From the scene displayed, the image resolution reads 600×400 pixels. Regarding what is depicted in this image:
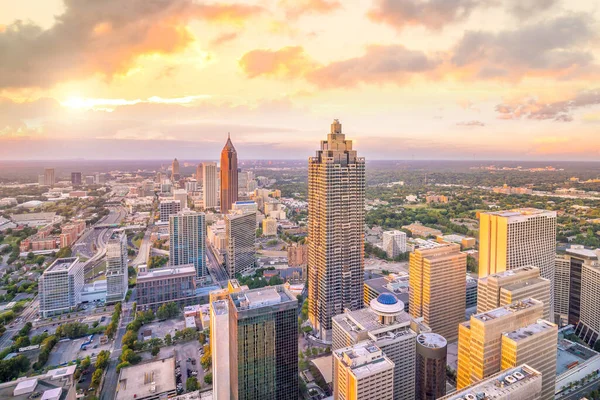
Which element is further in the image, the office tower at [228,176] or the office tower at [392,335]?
the office tower at [228,176]

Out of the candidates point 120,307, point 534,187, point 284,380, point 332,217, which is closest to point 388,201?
point 534,187

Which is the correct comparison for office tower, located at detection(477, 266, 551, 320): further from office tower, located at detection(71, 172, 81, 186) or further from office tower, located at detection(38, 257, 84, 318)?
office tower, located at detection(71, 172, 81, 186)

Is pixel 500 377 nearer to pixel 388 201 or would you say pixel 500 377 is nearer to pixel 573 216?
pixel 573 216

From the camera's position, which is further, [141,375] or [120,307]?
[120,307]

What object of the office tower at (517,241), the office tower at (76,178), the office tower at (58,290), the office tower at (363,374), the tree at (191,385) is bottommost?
the tree at (191,385)

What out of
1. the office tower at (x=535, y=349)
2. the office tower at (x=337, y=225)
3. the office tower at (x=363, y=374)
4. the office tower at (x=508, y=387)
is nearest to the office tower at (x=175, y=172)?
the office tower at (x=337, y=225)

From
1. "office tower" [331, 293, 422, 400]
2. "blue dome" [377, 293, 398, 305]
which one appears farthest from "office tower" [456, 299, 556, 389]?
"blue dome" [377, 293, 398, 305]

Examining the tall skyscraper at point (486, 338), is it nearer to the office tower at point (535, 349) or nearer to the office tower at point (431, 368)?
the office tower at point (535, 349)
